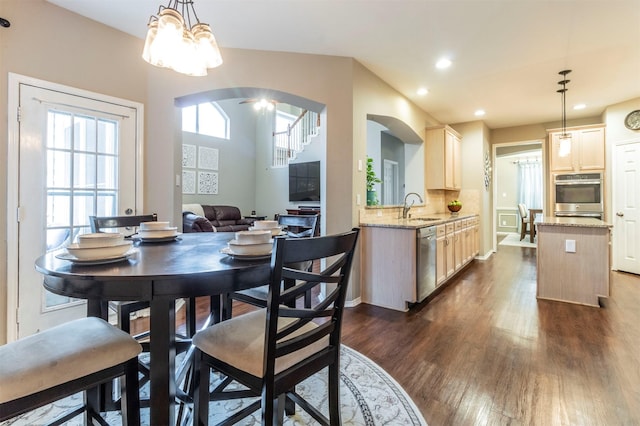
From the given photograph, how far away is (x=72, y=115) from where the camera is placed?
2.47 m

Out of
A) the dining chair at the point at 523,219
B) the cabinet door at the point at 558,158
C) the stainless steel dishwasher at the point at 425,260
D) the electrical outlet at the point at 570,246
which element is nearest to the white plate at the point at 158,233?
the stainless steel dishwasher at the point at 425,260

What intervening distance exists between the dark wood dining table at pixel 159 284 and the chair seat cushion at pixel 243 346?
5.7 inches

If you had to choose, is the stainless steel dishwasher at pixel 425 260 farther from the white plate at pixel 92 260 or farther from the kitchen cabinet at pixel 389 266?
the white plate at pixel 92 260

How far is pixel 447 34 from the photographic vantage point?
276 centimetres

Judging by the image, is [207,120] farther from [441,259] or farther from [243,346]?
[243,346]

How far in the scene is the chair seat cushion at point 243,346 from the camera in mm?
1093

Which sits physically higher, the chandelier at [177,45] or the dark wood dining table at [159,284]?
the chandelier at [177,45]

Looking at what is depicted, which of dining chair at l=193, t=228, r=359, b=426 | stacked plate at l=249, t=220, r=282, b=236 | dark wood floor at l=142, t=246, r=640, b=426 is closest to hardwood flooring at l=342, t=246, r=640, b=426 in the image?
dark wood floor at l=142, t=246, r=640, b=426

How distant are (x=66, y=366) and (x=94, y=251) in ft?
1.29

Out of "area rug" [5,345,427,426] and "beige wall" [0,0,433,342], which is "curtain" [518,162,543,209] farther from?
"area rug" [5,345,427,426]

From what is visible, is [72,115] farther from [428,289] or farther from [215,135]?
[215,135]

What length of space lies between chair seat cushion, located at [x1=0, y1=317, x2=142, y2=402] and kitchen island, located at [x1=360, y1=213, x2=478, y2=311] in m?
2.47

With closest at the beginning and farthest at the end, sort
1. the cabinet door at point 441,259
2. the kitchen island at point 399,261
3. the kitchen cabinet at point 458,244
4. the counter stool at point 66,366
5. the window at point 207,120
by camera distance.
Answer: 1. the counter stool at point 66,366
2. the kitchen island at point 399,261
3. the cabinet door at point 441,259
4. the kitchen cabinet at point 458,244
5. the window at point 207,120

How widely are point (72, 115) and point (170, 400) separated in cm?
251
